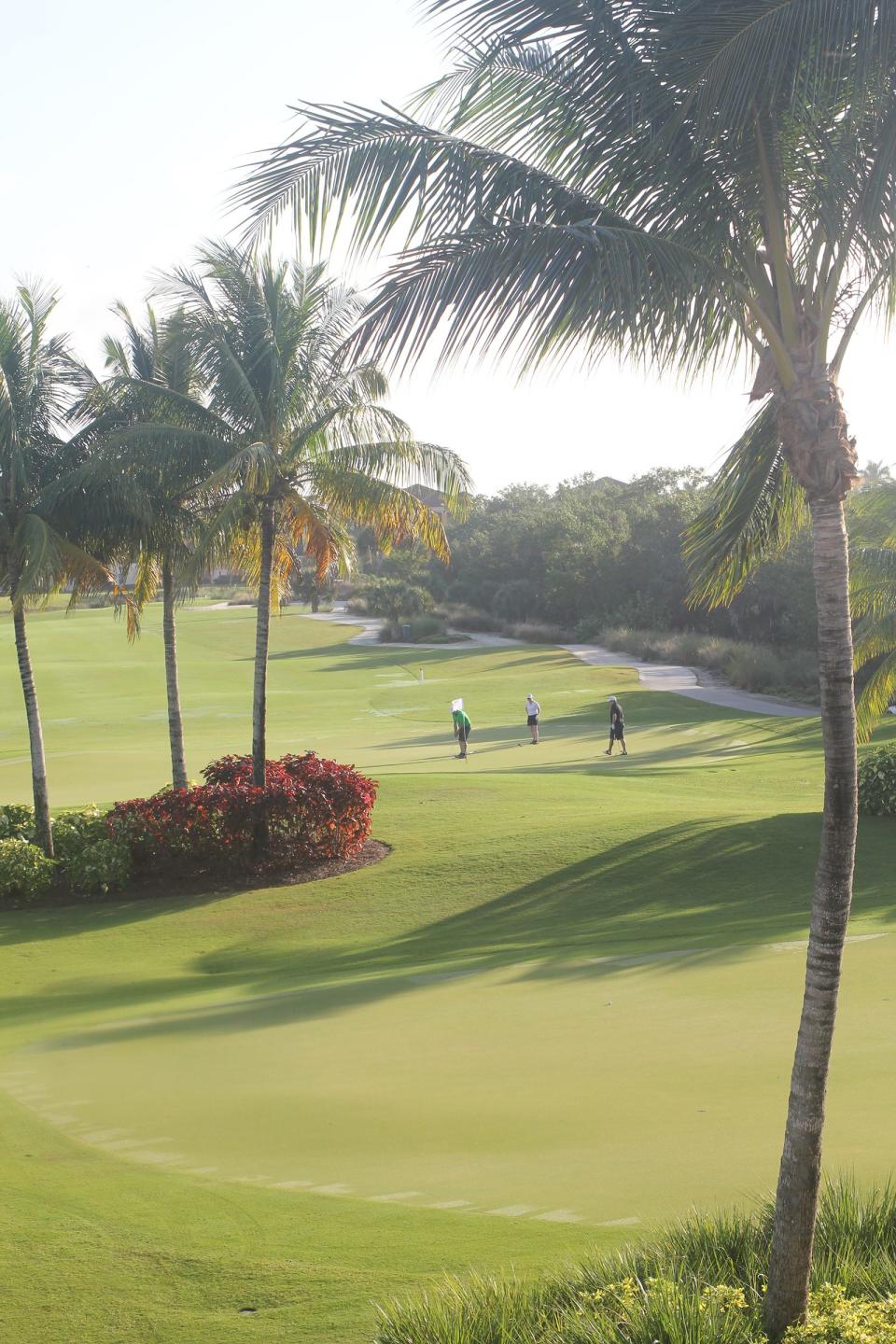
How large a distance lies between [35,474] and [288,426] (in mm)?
3926

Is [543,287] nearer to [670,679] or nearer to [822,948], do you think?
[822,948]

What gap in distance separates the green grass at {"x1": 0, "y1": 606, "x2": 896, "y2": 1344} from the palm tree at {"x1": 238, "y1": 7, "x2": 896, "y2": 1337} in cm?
340

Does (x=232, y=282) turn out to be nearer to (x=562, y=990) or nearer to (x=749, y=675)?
(x=562, y=990)

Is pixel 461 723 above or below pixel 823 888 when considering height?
below

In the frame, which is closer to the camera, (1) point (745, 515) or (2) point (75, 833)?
(1) point (745, 515)

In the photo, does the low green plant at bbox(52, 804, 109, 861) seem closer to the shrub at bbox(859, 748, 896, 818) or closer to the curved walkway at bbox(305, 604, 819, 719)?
the shrub at bbox(859, 748, 896, 818)

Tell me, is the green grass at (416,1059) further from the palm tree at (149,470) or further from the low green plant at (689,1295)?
the palm tree at (149,470)

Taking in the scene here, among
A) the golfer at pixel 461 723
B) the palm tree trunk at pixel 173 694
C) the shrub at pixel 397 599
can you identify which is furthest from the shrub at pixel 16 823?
the shrub at pixel 397 599

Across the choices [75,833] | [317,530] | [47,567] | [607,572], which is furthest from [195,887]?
[607,572]

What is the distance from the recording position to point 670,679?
52.3 meters

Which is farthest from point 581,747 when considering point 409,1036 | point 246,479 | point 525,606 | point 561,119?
point 525,606

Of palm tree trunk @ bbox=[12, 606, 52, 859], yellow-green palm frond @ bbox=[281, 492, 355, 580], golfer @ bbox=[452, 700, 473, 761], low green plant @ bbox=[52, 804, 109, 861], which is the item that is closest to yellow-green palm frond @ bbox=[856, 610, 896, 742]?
yellow-green palm frond @ bbox=[281, 492, 355, 580]

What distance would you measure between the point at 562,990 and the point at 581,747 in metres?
24.9

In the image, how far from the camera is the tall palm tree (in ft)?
62.0
